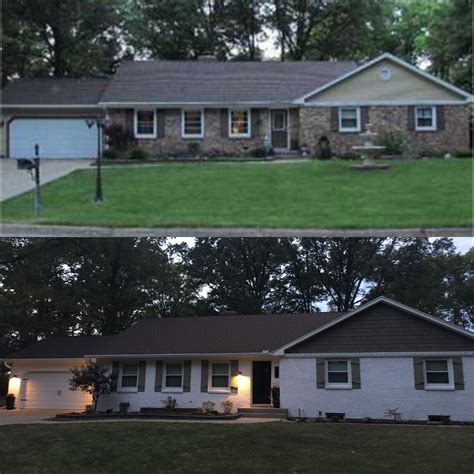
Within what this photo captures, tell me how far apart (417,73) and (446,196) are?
28.2ft

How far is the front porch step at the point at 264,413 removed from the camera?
577 centimetres

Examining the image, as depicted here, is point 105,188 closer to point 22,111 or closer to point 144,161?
point 144,161

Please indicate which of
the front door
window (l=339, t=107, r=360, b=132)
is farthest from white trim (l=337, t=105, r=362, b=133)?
the front door

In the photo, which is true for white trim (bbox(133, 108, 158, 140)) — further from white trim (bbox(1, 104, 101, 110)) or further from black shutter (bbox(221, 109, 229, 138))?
black shutter (bbox(221, 109, 229, 138))

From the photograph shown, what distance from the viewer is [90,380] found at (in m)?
4.96

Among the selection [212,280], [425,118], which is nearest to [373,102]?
[425,118]

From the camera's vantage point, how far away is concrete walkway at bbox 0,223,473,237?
19.2 feet

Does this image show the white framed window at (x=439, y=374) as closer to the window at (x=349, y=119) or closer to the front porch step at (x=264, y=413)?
the front porch step at (x=264, y=413)

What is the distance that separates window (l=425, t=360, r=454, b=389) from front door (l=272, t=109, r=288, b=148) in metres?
12.4

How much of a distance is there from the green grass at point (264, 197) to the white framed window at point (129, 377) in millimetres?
1649

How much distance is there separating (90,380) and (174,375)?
189cm

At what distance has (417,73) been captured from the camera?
17109mm

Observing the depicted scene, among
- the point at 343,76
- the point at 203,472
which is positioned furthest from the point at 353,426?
the point at 343,76

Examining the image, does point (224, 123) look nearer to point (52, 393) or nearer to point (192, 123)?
point (192, 123)
